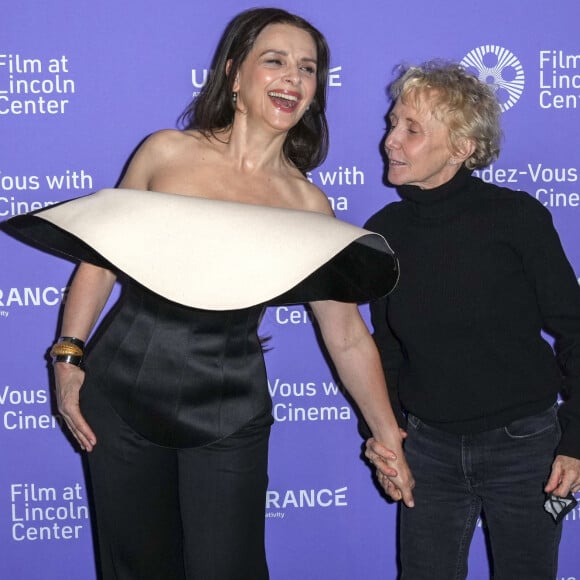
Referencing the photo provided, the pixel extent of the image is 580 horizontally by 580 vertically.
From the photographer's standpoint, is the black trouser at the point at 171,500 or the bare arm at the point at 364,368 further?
the bare arm at the point at 364,368

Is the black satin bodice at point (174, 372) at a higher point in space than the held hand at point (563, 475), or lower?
higher

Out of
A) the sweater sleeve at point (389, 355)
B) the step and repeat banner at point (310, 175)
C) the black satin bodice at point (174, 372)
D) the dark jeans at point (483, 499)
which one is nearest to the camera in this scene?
the black satin bodice at point (174, 372)

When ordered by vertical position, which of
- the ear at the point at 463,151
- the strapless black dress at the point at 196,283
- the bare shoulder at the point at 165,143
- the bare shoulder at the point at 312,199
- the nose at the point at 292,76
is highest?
the nose at the point at 292,76

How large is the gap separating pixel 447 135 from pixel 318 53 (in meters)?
0.33

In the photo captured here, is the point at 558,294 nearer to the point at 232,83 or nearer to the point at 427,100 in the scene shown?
the point at 427,100

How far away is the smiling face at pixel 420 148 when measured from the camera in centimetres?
164

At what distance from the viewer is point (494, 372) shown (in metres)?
1.60

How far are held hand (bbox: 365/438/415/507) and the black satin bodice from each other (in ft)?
1.12

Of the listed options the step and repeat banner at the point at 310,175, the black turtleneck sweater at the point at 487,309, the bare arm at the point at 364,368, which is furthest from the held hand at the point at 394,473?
the step and repeat banner at the point at 310,175

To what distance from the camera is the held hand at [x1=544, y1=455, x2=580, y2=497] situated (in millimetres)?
1542

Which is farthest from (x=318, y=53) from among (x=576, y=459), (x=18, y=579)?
(x=18, y=579)

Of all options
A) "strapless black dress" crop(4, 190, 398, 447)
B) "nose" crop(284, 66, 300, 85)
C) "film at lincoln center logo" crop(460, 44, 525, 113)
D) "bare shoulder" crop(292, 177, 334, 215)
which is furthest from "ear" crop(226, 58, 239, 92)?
"film at lincoln center logo" crop(460, 44, 525, 113)

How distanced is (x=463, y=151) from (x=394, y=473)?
683mm

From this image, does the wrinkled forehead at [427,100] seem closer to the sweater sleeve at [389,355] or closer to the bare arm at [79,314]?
the sweater sleeve at [389,355]
